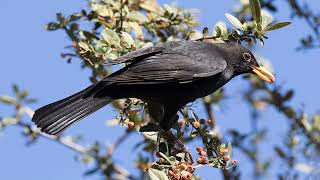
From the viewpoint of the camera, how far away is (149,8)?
577 cm

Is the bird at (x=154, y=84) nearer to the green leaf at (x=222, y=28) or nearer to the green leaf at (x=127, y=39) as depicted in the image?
the green leaf at (x=127, y=39)

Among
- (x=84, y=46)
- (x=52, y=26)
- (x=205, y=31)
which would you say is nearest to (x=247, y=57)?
(x=205, y=31)

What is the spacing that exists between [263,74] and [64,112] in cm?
150

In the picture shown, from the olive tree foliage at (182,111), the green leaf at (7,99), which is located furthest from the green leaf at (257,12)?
the green leaf at (7,99)

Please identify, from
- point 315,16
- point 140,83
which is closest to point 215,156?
point 140,83

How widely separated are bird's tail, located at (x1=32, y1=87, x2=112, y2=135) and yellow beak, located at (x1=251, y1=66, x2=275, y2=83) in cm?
120

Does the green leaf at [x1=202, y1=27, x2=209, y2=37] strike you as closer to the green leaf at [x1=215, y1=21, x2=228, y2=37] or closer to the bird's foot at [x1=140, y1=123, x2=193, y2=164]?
the green leaf at [x1=215, y1=21, x2=228, y2=37]

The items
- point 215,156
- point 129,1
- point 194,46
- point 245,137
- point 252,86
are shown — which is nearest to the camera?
point 215,156

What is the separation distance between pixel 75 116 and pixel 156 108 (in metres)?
0.53

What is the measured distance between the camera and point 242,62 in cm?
555

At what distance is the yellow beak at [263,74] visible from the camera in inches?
220

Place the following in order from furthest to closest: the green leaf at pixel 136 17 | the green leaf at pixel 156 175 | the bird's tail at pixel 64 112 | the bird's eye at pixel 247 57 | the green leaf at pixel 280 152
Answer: the green leaf at pixel 280 152 → the bird's eye at pixel 247 57 → the green leaf at pixel 136 17 → the bird's tail at pixel 64 112 → the green leaf at pixel 156 175

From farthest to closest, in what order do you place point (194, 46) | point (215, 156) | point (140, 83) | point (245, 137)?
point (245, 137) → point (194, 46) → point (140, 83) → point (215, 156)

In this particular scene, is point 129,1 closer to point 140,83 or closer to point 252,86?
point 140,83
